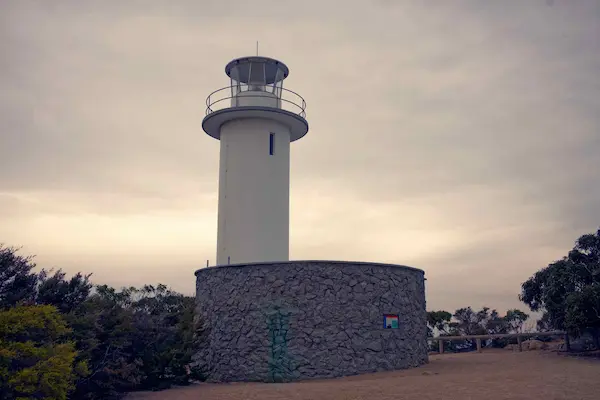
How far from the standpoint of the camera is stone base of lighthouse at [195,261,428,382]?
48.2ft

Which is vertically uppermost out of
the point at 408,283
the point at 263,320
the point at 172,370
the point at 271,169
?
the point at 271,169

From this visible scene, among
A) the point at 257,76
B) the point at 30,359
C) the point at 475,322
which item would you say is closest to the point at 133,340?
the point at 30,359

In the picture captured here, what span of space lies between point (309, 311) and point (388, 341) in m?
2.44

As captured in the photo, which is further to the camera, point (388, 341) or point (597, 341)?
point (597, 341)

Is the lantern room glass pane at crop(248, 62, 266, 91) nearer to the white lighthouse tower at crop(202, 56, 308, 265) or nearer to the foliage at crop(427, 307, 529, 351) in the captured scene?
the white lighthouse tower at crop(202, 56, 308, 265)

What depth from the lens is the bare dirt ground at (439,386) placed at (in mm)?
10781

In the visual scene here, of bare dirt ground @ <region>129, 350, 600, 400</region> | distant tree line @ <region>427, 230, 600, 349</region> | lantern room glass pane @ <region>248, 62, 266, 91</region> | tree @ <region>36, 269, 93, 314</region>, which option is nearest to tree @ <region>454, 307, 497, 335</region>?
distant tree line @ <region>427, 230, 600, 349</region>

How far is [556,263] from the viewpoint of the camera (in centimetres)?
2017

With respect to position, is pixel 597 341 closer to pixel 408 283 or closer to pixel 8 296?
pixel 408 283

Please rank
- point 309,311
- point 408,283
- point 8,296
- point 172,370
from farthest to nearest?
point 408,283 → point 309,311 → point 172,370 → point 8,296

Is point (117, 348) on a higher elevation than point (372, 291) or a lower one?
lower

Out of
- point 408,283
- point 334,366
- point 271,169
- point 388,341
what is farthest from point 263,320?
point 271,169

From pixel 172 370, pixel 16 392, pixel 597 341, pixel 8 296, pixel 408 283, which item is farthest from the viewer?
pixel 597 341

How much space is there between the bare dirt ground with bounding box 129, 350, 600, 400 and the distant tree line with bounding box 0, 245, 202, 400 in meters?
→ 0.81
